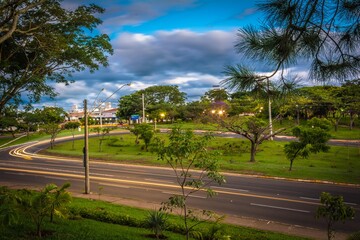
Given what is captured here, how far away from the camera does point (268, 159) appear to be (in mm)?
37094

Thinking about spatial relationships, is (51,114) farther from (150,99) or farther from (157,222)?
(157,222)

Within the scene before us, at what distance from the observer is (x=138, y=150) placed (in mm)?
47844

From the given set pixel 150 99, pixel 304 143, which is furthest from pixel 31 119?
pixel 304 143

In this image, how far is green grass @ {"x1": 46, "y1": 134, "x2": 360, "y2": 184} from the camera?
88.0ft

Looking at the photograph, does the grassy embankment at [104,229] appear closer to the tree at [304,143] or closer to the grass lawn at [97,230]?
the grass lawn at [97,230]

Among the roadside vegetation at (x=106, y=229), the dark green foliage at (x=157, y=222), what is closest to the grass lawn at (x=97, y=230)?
the roadside vegetation at (x=106, y=229)

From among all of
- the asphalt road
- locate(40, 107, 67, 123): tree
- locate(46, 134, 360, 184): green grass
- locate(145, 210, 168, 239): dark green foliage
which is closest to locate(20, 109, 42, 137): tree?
locate(40, 107, 67, 123): tree

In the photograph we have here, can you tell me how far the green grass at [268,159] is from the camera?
26823mm

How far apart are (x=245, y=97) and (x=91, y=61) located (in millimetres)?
19099

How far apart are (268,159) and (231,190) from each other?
57.4 feet

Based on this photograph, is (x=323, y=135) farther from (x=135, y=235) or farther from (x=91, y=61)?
(x=135, y=235)

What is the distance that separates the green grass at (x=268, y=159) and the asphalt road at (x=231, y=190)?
7.64ft

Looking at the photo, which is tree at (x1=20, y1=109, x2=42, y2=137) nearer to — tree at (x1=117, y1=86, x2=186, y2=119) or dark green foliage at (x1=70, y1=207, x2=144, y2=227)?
tree at (x1=117, y1=86, x2=186, y2=119)

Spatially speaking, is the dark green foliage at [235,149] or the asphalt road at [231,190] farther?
the dark green foliage at [235,149]
